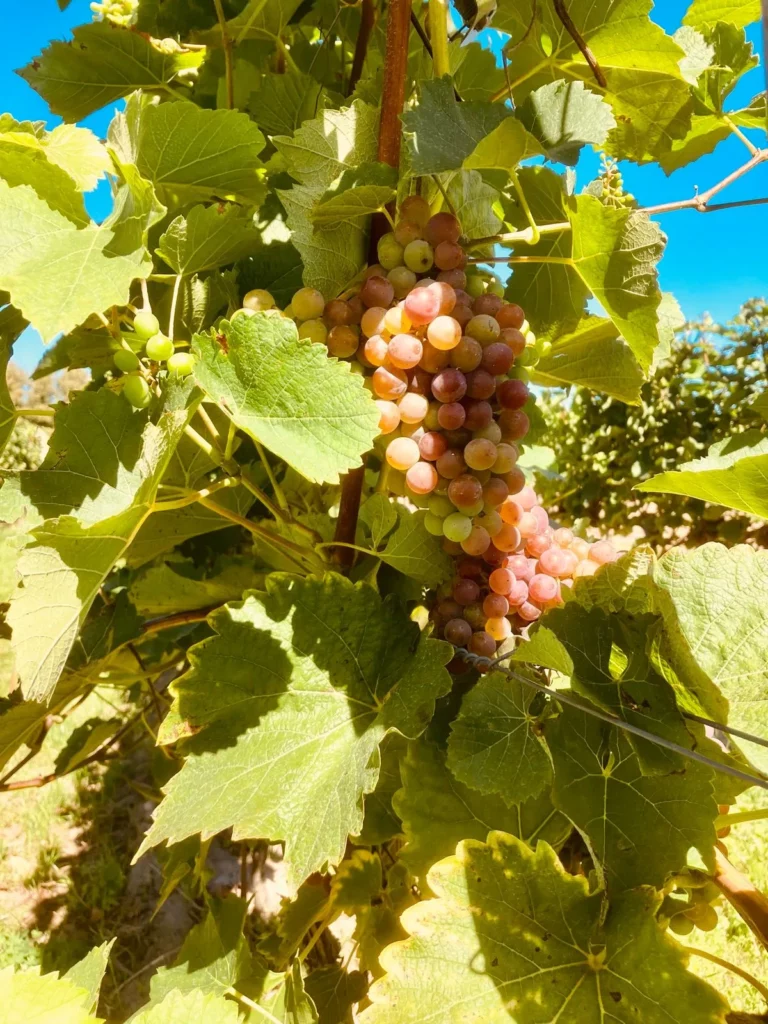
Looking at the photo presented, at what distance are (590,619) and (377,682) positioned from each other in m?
0.23

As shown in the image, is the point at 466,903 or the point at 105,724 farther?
the point at 105,724

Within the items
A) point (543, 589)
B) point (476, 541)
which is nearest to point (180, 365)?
point (476, 541)

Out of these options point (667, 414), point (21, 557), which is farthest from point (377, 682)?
point (667, 414)

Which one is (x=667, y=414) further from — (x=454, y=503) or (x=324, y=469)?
(x=324, y=469)

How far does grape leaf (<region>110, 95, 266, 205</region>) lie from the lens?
2.41 ft

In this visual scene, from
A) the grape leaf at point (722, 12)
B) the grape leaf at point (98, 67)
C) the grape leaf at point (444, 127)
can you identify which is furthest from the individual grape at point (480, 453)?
the grape leaf at point (98, 67)

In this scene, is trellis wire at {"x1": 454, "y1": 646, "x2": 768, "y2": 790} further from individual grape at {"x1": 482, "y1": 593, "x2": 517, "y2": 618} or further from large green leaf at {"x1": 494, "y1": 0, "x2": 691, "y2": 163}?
large green leaf at {"x1": 494, "y1": 0, "x2": 691, "y2": 163}

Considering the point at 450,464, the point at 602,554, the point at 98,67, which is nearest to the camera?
the point at 450,464

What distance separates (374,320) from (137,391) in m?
0.25

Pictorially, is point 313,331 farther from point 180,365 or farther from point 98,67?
point 98,67

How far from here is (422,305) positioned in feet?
2.18

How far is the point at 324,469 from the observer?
58 cm

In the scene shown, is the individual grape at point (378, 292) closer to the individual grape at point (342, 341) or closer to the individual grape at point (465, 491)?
the individual grape at point (342, 341)

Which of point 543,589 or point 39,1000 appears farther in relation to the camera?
point 543,589
